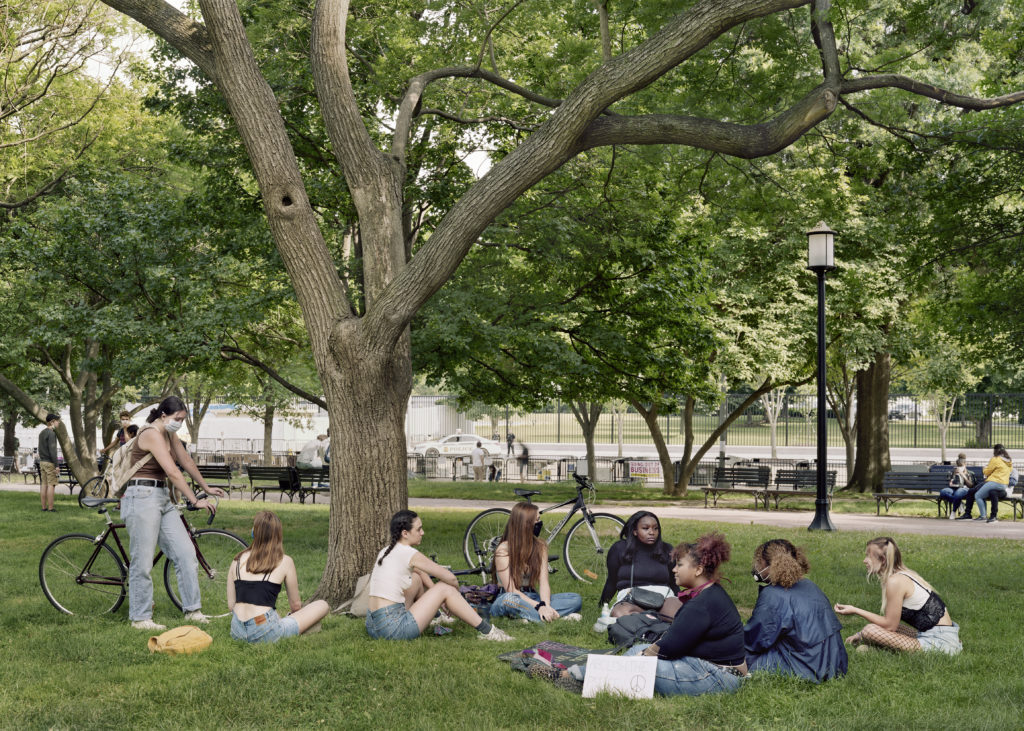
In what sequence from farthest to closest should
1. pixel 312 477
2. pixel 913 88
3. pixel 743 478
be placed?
pixel 743 478, pixel 312 477, pixel 913 88

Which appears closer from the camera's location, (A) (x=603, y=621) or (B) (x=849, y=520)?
(A) (x=603, y=621)

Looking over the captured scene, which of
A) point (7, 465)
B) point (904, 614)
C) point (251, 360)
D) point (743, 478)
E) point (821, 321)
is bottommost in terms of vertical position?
point (7, 465)

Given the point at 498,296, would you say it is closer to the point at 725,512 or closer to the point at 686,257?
the point at 686,257

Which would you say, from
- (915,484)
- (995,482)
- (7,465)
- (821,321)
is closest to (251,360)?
(821,321)

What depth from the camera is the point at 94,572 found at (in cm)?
845

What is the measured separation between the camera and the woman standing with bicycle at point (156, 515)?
7777 millimetres

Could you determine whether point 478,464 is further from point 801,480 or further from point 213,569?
point 213,569

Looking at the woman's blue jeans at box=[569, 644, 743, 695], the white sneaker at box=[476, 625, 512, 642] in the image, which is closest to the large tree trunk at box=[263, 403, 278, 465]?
the white sneaker at box=[476, 625, 512, 642]

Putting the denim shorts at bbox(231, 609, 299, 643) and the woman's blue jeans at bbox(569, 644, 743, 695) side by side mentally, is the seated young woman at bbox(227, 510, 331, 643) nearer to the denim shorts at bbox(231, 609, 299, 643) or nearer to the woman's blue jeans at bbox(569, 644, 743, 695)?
the denim shorts at bbox(231, 609, 299, 643)

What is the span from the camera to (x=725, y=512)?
65.1 ft

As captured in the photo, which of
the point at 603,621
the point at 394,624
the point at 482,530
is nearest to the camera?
the point at 394,624

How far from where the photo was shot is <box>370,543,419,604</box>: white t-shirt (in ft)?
23.6

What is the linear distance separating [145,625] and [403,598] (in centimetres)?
221

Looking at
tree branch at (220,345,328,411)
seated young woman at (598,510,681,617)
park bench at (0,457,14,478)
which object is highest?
tree branch at (220,345,328,411)
